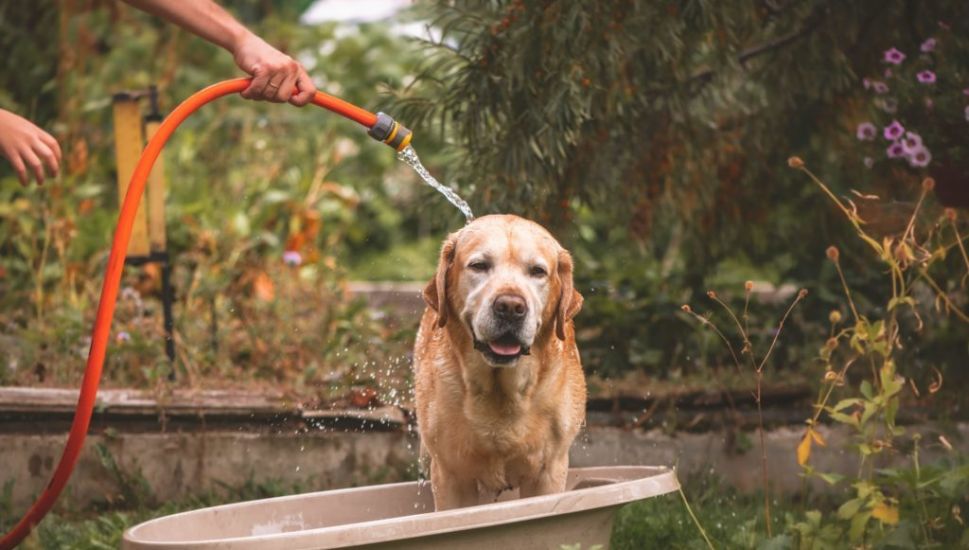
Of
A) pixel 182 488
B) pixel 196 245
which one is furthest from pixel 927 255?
pixel 196 245

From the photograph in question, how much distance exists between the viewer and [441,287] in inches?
156

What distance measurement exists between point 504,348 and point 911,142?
215 cm


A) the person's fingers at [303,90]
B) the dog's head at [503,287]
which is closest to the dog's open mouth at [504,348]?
the dog's head at [503,287]

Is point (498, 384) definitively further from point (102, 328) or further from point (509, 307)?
point (102, 328)

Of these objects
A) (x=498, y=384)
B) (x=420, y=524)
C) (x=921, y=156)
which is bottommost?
(x=420, y=524)

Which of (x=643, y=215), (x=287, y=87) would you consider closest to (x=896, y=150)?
(x=643, y=215)

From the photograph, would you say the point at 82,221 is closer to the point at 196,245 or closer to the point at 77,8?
the point at 196,245

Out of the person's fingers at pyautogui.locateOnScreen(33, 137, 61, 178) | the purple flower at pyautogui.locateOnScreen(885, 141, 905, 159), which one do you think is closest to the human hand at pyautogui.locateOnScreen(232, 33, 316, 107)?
the person's fingers at pyautogui.locateOnScreen(33, 137, 61, 178)

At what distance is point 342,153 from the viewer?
9.11 meters

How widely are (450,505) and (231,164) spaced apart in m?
5.10

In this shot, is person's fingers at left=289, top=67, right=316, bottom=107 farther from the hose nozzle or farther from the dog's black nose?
the dog's black nose

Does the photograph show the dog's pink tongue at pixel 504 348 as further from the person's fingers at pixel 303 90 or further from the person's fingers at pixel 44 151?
the person's fingers at pixel 44 151

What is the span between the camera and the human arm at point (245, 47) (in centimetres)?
329

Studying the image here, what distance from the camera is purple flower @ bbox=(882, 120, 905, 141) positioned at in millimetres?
4895
